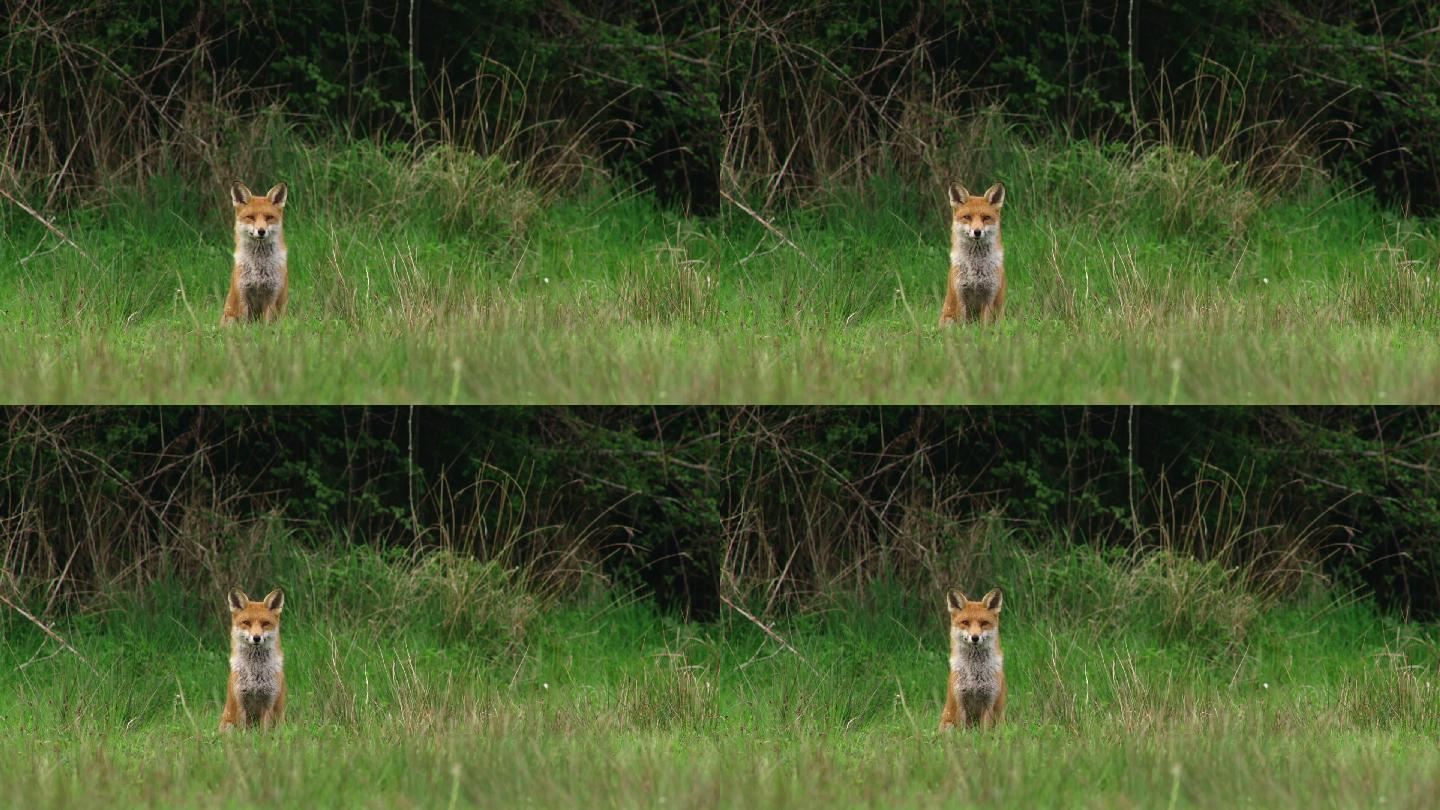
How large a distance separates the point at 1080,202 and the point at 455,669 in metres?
5.04

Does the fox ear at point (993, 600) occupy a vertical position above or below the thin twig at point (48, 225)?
Result: below

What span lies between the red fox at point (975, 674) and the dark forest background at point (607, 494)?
1.34 metres

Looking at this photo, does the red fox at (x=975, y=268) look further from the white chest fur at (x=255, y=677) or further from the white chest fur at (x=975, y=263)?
the white chest fur at (x=255, y=677)

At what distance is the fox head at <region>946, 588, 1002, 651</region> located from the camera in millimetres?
9953

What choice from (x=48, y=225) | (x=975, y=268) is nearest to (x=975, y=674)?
(x=975, y=268)

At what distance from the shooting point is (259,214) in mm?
9953

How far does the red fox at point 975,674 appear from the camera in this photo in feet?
32.4

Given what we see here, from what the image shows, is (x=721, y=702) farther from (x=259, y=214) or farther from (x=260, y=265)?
(x=259, y=214)

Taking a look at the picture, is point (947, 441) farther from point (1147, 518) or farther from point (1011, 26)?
point (1011, 26)

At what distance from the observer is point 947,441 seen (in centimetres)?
1255

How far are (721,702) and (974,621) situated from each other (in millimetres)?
1538

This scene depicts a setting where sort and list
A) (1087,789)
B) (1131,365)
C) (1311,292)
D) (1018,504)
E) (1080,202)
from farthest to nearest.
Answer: (1018,504), (1080,202), (1311,292), (1131,365), (1087,789)

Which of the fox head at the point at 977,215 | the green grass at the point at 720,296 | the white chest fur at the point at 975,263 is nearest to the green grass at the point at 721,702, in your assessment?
the green grass at the point at 720,296

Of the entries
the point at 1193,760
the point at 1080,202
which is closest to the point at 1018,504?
the point at 1080,202
